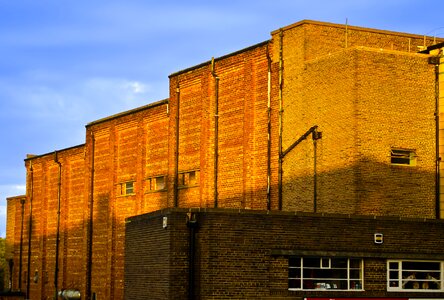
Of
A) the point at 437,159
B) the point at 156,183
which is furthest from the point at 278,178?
the point at 156,183

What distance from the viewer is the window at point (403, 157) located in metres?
40.1

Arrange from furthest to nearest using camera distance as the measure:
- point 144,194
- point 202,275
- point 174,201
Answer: point 144,194 < point 174,201 < point 202,275

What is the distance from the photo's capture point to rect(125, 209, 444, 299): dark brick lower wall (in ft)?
97.6

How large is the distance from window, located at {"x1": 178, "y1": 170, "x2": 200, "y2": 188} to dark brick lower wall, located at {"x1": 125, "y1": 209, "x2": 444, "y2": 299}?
1763 cm

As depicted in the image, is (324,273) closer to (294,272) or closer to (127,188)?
(294,272)

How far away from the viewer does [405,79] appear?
1587 inches

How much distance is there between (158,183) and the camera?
55438 mm

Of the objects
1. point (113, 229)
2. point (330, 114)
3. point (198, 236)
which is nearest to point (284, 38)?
point (330, 114)

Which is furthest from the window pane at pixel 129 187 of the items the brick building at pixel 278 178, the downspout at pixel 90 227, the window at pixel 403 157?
the window at pixel 403 157

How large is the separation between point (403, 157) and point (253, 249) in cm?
1290

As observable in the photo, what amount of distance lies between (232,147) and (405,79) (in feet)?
36.0

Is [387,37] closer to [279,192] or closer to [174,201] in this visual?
[279,192]

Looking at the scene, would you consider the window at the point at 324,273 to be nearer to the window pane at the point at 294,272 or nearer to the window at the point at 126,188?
the window pane at the point at 294,272

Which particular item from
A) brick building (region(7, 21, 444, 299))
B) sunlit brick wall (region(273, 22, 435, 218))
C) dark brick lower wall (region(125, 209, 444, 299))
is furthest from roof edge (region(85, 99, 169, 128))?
dark brick lower wall (region(125, 209, 444, 299))
